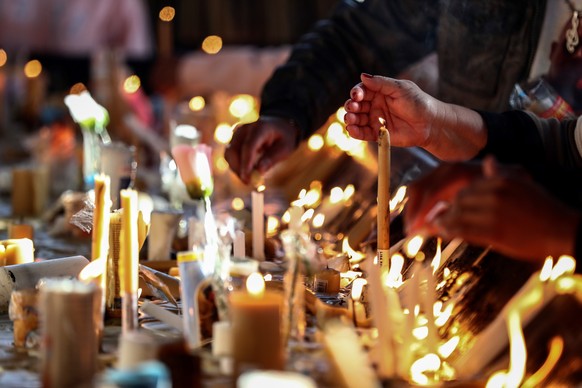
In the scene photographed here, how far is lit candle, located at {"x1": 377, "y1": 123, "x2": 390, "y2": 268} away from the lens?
131 cm

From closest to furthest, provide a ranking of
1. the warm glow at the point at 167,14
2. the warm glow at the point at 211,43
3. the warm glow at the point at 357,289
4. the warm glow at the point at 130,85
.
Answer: the warm glow at the point at 357,289
the warm glow at the point at 130,85
the warm glow at the point at 211,43
the warm glow at the point at 167,14

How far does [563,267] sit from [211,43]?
5561mm

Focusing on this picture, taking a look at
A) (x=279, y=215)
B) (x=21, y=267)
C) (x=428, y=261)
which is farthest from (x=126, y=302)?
(x=279, y=215)

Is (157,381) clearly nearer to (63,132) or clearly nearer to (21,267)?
(21,267)

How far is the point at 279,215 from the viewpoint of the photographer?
2.13 m

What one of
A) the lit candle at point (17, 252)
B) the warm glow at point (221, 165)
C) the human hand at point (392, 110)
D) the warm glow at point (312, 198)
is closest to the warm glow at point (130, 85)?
the warm glow at point (221, 165)

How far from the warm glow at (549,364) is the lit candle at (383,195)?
12.7 inches

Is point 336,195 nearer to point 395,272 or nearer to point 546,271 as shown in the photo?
point 395,272

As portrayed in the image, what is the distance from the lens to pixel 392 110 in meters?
1.44

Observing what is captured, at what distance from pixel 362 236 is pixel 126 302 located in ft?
2.03

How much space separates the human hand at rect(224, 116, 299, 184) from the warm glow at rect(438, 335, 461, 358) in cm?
71

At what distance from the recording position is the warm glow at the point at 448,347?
1187 mm

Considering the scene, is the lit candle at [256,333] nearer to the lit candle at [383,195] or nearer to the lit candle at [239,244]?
the lit candle at [383,195]

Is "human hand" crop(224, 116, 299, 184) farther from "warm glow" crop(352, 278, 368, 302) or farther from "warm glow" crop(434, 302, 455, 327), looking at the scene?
"warm glow" crop(434, 302, 455, 327)
